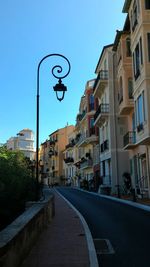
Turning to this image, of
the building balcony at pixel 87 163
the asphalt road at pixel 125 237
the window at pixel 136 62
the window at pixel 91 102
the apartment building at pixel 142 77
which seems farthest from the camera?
the building balcony at pixel 87 163

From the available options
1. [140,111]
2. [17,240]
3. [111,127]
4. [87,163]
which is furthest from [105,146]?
[17,240]

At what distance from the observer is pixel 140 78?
86.4 ft

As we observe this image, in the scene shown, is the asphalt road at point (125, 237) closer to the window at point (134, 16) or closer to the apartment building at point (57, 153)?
the window at point (134, 16)

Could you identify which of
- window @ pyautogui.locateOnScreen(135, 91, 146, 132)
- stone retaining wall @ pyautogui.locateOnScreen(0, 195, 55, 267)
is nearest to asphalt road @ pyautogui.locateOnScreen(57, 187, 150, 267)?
stone retaining wall @ pyautogui.locateOnScreen(0, 195, 55, 267)

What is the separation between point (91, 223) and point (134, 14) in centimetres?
1772

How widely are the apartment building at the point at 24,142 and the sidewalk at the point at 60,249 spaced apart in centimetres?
10658

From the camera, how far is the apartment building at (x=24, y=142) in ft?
393

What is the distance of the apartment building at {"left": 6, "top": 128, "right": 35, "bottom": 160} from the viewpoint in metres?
120

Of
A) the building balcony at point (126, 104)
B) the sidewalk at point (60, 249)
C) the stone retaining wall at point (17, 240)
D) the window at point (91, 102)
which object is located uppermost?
the window at point (91, 102)

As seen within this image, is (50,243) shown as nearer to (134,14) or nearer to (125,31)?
(134,14)

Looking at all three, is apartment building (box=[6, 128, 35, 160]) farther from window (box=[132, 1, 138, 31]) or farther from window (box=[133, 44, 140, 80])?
window (box=[133, 44, 140, 80])

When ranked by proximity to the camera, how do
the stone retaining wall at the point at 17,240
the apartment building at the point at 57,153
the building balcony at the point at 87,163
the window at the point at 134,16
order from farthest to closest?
the apartment building at the point at 57,153 → the building balcony at the point at 87,163 → the window at the point at 134,16 → the stone retaining wall at the point at 17,240

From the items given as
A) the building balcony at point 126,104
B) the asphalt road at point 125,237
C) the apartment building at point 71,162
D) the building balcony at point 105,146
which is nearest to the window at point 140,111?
the building balcony at point 126,104

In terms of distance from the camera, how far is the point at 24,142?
12556cm
